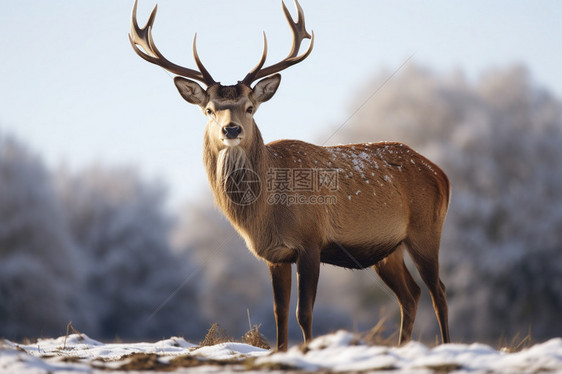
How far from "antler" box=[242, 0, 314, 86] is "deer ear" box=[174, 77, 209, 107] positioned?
524 millimetres

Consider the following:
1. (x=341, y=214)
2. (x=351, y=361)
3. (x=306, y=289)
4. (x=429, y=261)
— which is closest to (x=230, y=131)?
(x=341, y=214)

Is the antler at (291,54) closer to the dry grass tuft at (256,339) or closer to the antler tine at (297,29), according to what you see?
the antler tine at (297,29)

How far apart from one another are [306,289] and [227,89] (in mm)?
2462

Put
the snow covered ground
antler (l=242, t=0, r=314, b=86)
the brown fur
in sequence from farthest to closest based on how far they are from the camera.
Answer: antler (l=242, t=0, r=314, b=86) < the brown fur < the snow covered ground

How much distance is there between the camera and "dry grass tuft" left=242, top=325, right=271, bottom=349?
316 inches

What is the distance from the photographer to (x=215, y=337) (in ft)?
26.2

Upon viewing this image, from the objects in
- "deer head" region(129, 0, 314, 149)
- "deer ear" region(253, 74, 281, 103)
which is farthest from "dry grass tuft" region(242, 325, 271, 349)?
"deer ear" region(253, 74, 281, 103)

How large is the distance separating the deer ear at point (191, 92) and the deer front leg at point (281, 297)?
2.12m

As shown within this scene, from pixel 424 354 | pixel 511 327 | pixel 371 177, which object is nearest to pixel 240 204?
pixel 371 177

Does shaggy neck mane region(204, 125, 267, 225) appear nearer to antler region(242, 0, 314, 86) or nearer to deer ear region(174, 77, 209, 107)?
deer ear region(174, 77, 209, 107)

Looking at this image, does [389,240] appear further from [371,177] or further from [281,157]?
[281,157]

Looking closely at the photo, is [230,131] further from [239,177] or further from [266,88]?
[266,88]

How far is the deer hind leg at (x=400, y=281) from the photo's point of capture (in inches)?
316

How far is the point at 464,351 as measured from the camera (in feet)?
14.2
